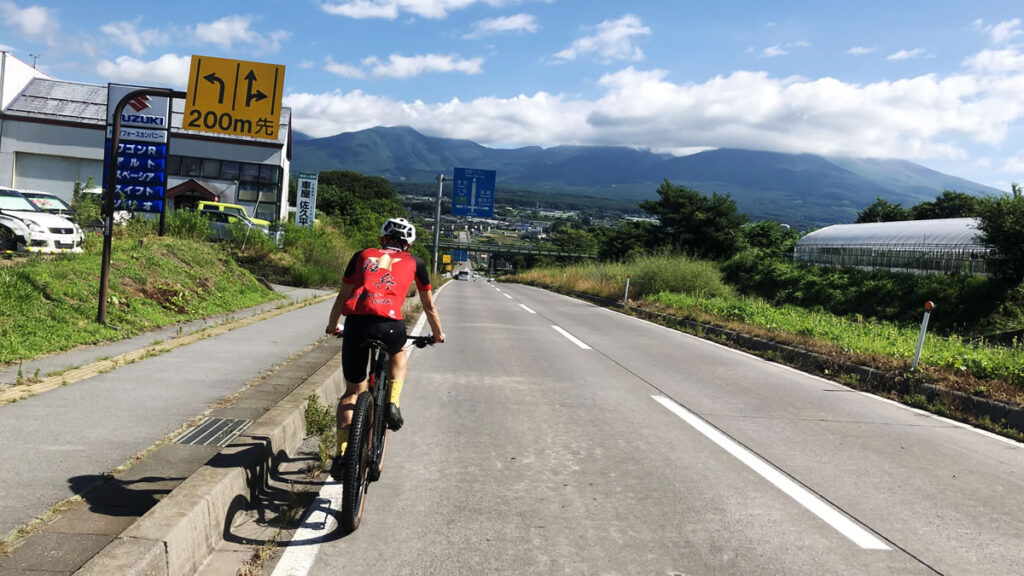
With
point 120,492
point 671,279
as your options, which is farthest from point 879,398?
point 671,279

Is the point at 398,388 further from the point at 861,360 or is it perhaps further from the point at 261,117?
the point at 261,117

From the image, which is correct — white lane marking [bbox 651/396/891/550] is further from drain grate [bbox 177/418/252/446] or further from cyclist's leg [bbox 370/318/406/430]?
drain grate [bbox 177/418/252/446]

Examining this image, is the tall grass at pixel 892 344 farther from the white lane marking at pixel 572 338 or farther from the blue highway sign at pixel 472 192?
the blue highway sign at pixel 472 192

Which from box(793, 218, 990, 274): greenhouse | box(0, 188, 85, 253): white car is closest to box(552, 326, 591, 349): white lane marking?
box(0, 188, 85, 253): white car

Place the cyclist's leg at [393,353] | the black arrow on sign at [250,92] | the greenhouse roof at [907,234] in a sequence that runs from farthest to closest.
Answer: the greenhouse roof at [907,234], the black arrow on sign at [250,92], the cyclist's leg at [393,353]

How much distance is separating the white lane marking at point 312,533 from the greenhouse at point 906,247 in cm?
2852

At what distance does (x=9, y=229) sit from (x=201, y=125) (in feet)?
12.5

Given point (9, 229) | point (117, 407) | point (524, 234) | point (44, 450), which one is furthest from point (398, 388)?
point (524, 234)

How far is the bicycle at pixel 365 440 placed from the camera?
3.54 metres

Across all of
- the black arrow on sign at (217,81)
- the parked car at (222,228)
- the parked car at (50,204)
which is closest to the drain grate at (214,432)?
the black arrow on sign at (217,81)

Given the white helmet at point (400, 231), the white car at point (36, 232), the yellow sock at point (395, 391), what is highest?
the white helmet at point (400, 231)

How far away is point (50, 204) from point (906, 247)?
32.3m

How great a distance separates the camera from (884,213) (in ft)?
207

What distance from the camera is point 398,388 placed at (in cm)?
426
